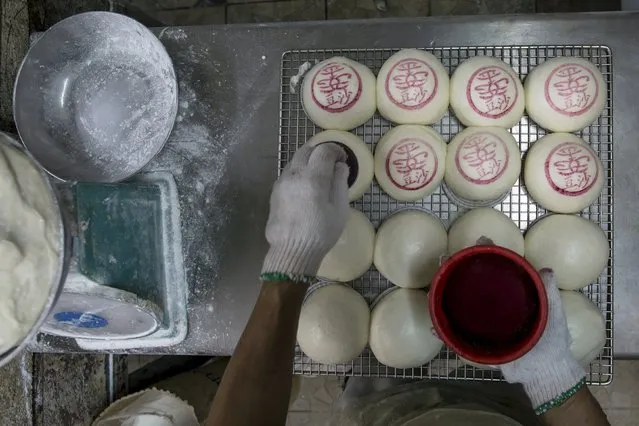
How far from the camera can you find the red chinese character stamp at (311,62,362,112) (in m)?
1.15

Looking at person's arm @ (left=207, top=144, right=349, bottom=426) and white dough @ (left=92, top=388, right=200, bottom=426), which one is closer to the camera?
person's arm @ (left=207, top=144, right=349, bottom=426)

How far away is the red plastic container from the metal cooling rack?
30 cm

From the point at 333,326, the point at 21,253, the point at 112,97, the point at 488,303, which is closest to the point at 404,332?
the point at 333,326

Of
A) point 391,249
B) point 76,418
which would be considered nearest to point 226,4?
point 391,249

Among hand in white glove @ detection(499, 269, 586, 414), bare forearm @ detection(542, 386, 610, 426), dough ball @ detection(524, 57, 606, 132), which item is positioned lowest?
bare forearm @ detection(542, 386, 610, 426)

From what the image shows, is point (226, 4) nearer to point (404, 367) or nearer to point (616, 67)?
point (616, 67)

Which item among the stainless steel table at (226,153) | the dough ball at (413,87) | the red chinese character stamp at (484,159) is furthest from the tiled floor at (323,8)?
the red chinese character stamp at (484,159)

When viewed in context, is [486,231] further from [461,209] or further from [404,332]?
[404,332]

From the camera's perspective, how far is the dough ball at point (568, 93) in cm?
110

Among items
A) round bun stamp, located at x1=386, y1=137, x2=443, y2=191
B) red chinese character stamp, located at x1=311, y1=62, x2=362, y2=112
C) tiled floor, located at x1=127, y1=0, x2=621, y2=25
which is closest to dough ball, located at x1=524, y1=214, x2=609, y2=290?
round bun stamp, located at x1=386, y1=137, x2=443, y2=191

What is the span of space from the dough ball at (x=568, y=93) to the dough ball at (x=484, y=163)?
0.31 feet

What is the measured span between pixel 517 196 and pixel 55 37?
1079mm

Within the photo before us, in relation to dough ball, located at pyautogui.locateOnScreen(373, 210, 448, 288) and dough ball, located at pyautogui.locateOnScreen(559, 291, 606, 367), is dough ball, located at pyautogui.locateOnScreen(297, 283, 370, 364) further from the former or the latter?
dough ball, located at pyautogui.locateOnScreen(559, 291, 606, 367)

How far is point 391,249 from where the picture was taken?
112 cm
